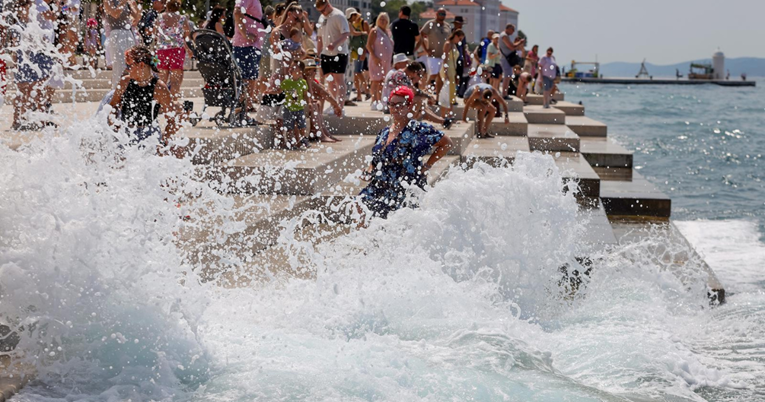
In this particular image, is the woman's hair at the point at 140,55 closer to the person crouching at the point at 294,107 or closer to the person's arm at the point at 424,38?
the person crouching at the point at 294,107

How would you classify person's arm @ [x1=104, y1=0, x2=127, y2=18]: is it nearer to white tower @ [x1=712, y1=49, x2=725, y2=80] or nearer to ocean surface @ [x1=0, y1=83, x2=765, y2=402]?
ocean surface @ [x1=0, y1=83, x2=765, y2=402]

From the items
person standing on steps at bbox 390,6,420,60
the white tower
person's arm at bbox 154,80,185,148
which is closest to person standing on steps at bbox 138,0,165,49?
person's arm at bbox 154,80,185,148

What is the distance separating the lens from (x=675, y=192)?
62.0ft

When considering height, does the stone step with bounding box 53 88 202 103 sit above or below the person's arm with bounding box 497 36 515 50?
below

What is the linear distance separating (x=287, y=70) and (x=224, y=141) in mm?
1566

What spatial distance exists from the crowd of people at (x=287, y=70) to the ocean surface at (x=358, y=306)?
577 mm

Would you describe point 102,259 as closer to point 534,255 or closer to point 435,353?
point 435,353

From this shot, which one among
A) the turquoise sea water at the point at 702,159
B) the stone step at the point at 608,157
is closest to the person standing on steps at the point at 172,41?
the stone step at the point at 608,157

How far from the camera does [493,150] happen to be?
43.9ft

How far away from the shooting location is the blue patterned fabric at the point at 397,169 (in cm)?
721

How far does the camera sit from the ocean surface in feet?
14.8

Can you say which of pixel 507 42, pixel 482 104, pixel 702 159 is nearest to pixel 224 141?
pixel 482 104

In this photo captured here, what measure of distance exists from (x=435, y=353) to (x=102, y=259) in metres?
1.97

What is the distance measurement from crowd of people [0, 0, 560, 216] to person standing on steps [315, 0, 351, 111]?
15mm
